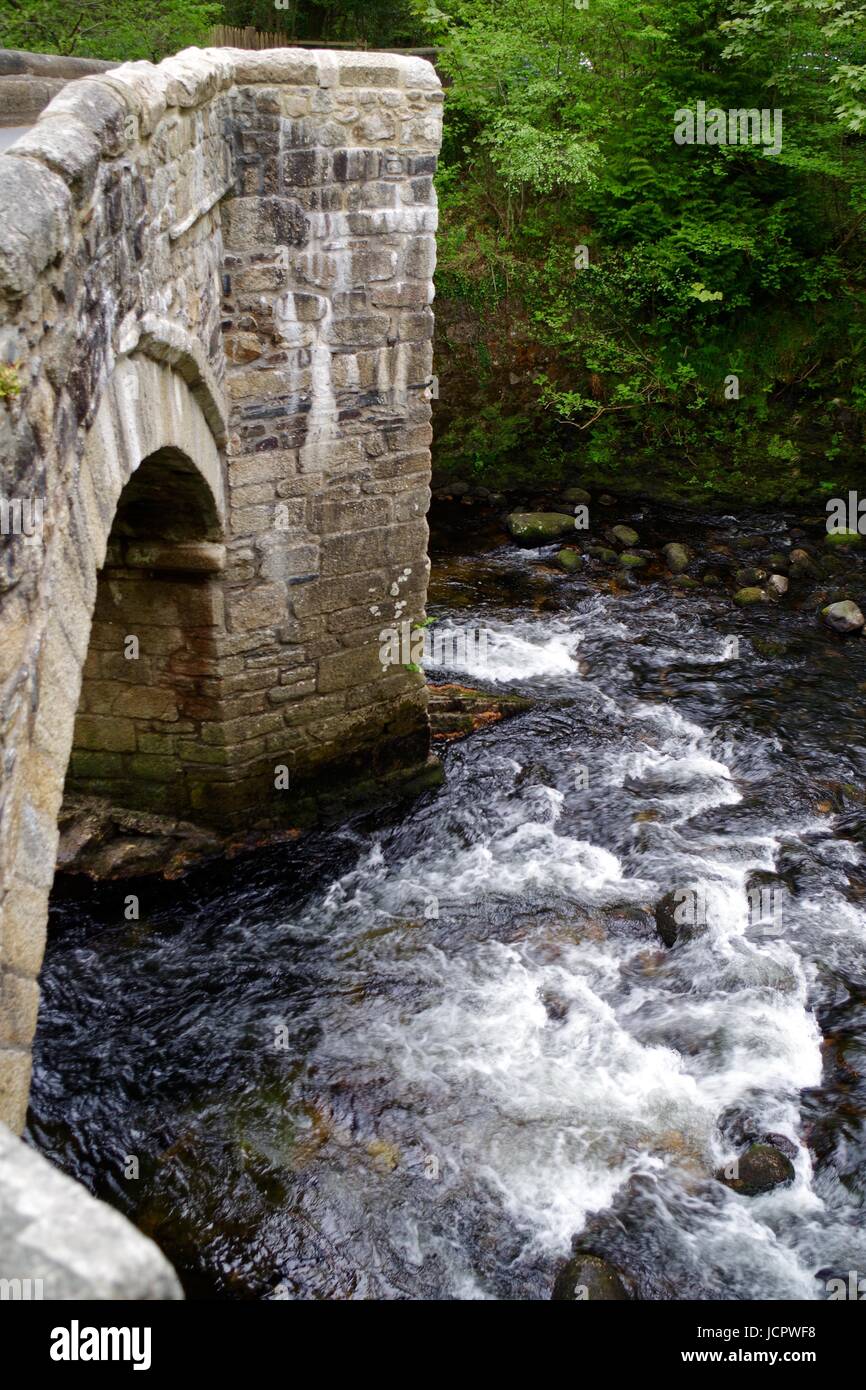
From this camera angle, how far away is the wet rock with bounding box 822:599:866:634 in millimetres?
10422

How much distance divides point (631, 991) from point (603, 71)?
11286 mm

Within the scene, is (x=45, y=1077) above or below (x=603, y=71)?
below

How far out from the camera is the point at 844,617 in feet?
34.3

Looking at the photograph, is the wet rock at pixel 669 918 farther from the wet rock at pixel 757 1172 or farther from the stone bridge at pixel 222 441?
the stone bridge at pixel 222 441

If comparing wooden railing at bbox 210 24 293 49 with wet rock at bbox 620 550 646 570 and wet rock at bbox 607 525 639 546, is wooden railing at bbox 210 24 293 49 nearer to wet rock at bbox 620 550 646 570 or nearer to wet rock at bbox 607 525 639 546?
wet rock at bbox 620 550 646 570

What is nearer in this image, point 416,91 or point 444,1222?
point 444,1222

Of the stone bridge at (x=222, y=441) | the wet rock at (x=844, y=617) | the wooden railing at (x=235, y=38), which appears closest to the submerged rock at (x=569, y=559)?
the wet rock at (x=844, y=617)

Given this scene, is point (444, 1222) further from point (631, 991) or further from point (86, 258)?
point (86, 258)

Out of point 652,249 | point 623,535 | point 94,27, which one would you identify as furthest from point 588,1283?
point 652,249

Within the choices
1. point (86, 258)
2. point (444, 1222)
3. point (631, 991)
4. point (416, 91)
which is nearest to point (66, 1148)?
point (444, 1222)

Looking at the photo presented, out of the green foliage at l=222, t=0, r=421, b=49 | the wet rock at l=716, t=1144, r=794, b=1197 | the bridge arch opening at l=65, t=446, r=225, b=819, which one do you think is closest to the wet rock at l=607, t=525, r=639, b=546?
the bridge arch opening at l=65, t=446, r=225, b=819

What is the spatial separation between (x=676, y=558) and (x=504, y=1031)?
6.72 meters

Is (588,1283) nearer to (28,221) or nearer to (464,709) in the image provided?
(28,221)

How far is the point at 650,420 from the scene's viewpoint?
44.4ft
